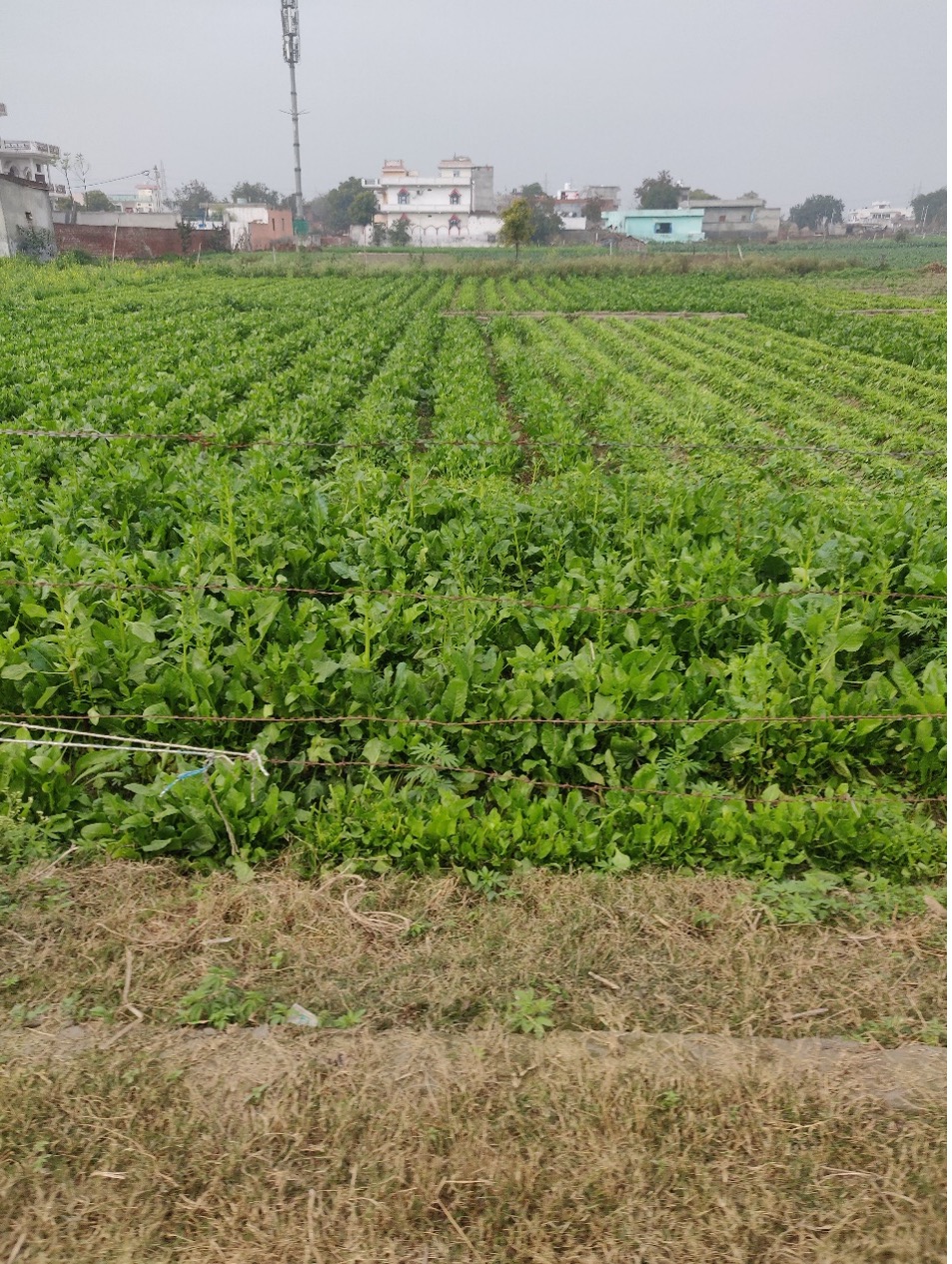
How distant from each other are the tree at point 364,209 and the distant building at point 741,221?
35.9 m

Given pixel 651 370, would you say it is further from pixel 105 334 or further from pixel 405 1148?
pixel 405 1148

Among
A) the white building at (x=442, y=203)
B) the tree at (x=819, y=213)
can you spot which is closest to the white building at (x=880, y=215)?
the tree at (x=819, y=213)

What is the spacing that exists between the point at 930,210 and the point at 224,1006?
149 metres

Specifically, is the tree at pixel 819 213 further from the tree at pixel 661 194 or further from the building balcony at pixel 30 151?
the building balcony at pixel 30 151

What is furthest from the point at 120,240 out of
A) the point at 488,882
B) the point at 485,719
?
the point at 488,882

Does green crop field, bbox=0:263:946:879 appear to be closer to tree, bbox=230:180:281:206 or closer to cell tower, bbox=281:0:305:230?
cell tower, bbox=281:0:305:230

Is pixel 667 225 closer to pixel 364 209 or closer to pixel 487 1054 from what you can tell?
pixel 364 209

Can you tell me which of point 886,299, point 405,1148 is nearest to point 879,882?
point 405,1148

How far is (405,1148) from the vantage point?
9.12ft

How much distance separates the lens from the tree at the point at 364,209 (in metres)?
104

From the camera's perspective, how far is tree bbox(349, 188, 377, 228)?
104 metres

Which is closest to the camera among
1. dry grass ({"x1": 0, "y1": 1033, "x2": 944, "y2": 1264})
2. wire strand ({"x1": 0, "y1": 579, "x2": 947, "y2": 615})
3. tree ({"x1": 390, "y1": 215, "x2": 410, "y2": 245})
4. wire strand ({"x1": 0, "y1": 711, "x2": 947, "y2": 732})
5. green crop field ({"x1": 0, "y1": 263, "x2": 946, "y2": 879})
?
dry grass ({"x1": 0, "y1": 1033, "x2": 944, "y2": 1264})

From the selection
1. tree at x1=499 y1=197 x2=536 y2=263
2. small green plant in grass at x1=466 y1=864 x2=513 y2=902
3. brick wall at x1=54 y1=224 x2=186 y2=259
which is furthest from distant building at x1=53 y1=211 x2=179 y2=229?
small green plant in grass at x1=466 y1=864 x2=513 y2=902

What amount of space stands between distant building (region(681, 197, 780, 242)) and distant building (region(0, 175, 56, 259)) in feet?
216
